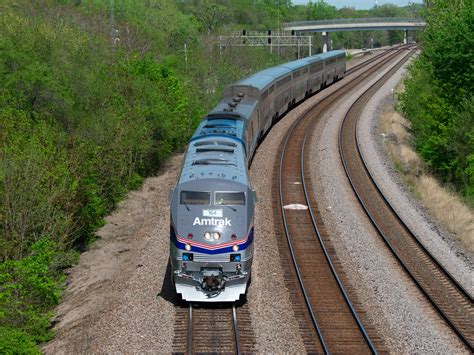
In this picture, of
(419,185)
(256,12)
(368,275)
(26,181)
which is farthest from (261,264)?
(256,12)

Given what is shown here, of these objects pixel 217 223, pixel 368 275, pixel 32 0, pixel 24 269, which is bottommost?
pixel 368 275

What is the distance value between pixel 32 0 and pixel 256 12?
99.5m

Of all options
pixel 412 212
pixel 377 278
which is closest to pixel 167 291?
pixel 377 278

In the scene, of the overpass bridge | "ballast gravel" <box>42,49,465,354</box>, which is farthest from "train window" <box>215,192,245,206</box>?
the overpass bridge

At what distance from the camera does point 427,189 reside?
33.3m

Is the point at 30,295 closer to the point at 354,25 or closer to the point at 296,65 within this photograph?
the point at 296,65

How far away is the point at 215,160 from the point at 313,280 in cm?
526

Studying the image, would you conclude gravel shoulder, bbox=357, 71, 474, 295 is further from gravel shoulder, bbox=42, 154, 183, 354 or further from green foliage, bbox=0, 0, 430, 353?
green foliage, bbox=0, 0, 430, 353

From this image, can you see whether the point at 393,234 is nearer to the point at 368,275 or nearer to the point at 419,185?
the point at 368,275

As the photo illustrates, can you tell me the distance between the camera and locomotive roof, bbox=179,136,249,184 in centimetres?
1947

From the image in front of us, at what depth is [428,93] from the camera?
44625 millimetres

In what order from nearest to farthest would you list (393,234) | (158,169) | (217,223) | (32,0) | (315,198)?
(217,223) < (393,234) < (315,198) < (158,169) < (32,0)

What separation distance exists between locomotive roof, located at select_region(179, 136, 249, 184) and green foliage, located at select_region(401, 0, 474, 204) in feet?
61.2

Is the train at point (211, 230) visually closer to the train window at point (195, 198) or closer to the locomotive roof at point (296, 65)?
the train window at point (195, 198)
